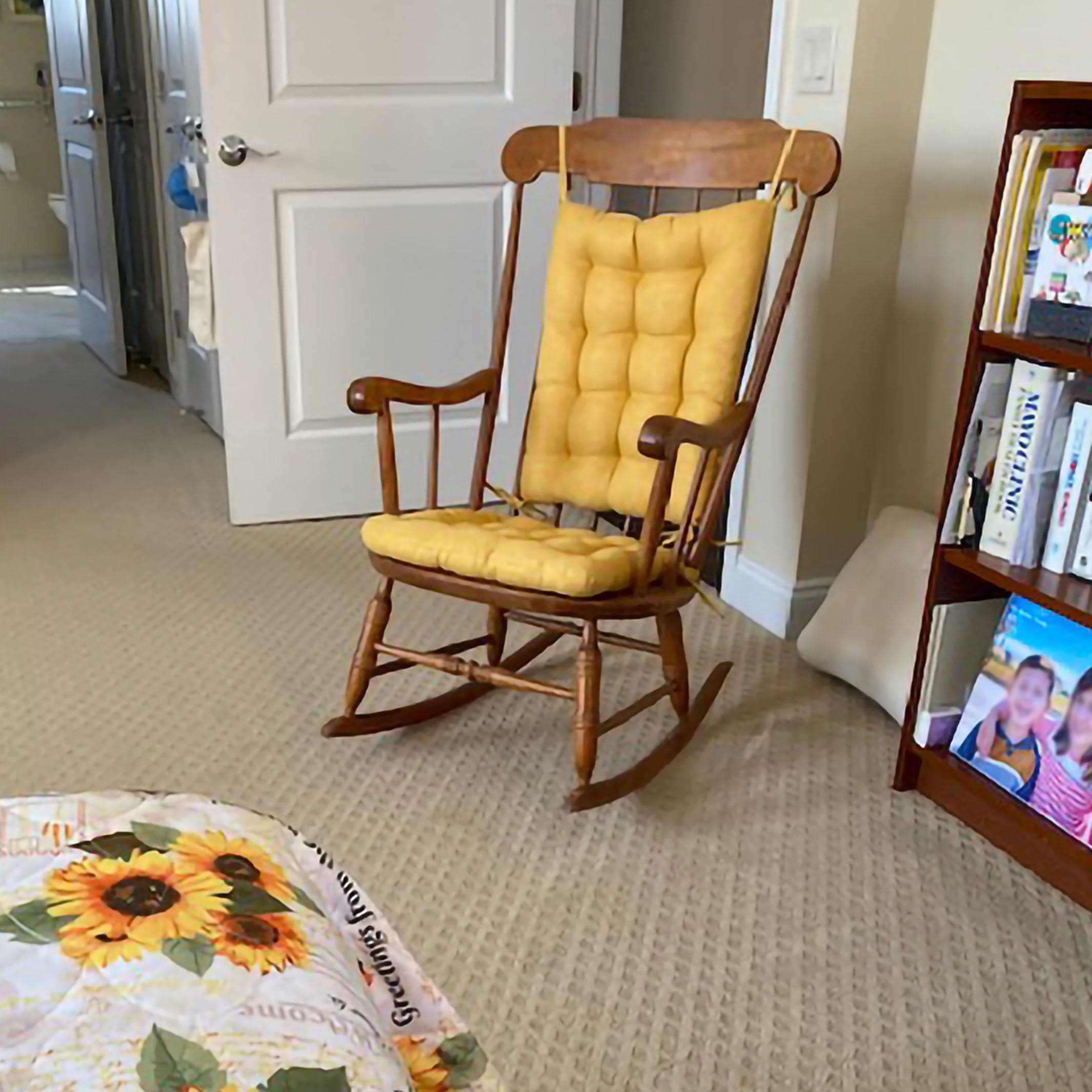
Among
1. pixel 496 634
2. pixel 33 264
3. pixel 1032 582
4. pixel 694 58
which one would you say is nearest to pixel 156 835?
pixel 1032 582

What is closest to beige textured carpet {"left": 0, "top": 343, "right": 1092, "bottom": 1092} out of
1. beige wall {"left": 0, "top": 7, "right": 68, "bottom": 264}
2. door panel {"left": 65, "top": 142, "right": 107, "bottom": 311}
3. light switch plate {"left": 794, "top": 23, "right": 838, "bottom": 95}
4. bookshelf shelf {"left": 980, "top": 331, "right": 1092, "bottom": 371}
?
bookshelf shelf {"left": 980, "top": 331, "right": 1092, "bottom": 371}

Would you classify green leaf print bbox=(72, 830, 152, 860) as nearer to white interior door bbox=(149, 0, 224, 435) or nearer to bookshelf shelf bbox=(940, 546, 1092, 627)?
bookshelf shelf bbox=(940, 546, 1092, 627)

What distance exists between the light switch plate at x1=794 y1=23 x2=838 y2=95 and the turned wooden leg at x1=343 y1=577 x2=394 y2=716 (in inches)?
47.3

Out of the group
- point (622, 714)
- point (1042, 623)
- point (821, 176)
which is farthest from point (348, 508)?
point (1042, 623)

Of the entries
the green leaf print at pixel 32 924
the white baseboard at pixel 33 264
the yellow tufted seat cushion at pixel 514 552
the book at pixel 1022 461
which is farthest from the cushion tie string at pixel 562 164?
the white baseboard at pixel 33 264

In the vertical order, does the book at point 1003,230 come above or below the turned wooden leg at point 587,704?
above

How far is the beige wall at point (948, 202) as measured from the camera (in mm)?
2090

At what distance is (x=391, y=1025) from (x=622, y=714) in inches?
44.4

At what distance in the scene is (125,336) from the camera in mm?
4820

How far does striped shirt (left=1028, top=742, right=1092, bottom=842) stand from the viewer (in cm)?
176

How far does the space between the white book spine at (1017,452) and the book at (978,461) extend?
14 millimetres

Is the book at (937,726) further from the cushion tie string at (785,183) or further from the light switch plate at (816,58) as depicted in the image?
the light switch plate at (816,58)

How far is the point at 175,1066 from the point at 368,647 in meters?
1.42

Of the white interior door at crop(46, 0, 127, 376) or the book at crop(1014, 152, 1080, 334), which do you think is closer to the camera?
the book at crop(1014, 152, 1080, 334)
